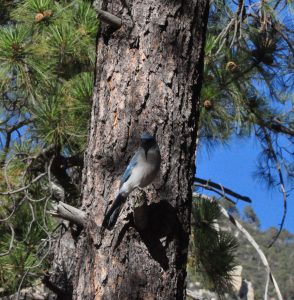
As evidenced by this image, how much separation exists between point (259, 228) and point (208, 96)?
12229 mm

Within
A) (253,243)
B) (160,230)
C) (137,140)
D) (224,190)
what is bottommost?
(160,230)

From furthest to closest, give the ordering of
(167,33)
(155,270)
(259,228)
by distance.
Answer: (259,228) < (167,33) < (155,270)

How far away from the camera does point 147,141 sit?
182 cm

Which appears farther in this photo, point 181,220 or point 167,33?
point 167,33

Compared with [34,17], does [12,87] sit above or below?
below

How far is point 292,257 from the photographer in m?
16.2

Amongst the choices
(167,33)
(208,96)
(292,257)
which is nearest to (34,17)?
(208,96)

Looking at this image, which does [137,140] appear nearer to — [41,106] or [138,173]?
[138,173]

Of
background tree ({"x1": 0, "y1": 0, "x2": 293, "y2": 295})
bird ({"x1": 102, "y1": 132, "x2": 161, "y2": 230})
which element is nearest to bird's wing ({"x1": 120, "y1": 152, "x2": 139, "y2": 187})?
bird ({"x1": 102, "y1": 132, "x2": 161, "y2": 230})

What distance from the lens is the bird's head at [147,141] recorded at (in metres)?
1.80

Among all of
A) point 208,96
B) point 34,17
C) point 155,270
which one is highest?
point 34,17

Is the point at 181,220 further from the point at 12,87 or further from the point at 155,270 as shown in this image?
the point at 12,87

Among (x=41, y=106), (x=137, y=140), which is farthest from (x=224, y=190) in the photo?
(x=137, y=140)

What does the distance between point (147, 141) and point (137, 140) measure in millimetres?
102
